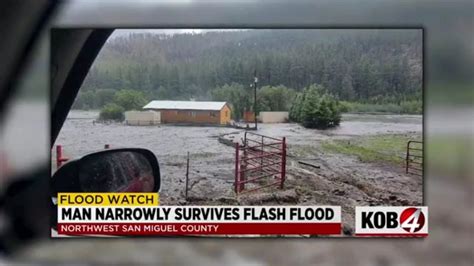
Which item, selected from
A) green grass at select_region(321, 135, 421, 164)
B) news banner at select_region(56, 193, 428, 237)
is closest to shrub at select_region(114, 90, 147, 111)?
news banner at select_region(56, 193, 428, 237)

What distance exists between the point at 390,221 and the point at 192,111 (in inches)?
41.9

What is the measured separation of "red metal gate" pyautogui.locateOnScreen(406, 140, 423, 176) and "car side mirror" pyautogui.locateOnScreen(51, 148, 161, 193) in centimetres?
119

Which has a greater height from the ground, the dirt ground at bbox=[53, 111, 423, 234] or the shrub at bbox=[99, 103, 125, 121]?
the shrub at bbox=[99, 103, 125, 121]

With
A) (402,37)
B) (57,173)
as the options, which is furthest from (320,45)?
(57,173)

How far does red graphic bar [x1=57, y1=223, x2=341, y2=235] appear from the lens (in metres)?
2.68

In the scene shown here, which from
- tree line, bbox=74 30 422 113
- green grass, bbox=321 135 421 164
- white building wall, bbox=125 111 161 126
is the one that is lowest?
green grass, bbox=321 135 421 164

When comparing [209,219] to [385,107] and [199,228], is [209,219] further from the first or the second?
[385,107]

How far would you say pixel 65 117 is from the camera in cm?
274

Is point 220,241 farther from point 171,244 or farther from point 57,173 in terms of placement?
point 57,173

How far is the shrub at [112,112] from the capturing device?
274cm

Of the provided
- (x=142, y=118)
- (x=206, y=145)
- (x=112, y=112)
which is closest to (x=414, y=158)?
(x=206, y=145)

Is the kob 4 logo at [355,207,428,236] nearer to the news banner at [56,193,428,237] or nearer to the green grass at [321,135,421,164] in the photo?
the news banner at [56,193,428,237]

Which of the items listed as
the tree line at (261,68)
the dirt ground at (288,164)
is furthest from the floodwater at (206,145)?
the tree line at (261,68)

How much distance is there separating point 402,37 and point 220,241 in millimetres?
1266
